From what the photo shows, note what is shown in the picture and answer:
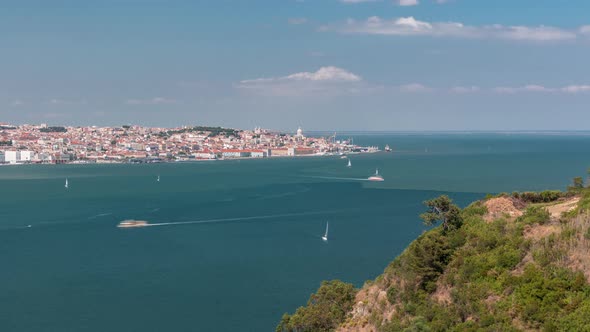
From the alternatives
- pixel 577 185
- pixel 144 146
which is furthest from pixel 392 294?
pixel 144 146

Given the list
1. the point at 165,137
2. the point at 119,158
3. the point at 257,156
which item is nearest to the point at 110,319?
the point at 119,158

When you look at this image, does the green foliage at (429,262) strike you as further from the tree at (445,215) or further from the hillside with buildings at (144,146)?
the hillside with buildings at (144,146)

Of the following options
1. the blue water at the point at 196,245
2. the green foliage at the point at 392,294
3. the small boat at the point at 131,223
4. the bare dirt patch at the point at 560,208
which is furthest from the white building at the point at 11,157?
the bare dirt patch at the point at 560,208

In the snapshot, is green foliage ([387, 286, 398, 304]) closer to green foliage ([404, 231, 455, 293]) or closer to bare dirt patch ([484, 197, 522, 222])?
green foliage ([404, 231, 455, 293])

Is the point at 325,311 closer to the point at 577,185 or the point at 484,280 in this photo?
the point at 484,280

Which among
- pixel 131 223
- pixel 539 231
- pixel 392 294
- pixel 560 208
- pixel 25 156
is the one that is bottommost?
pixel 131 223

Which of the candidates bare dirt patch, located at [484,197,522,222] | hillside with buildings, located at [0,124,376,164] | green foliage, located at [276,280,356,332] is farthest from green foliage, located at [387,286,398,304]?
hillside with buildings, located at [0,124,376,164]

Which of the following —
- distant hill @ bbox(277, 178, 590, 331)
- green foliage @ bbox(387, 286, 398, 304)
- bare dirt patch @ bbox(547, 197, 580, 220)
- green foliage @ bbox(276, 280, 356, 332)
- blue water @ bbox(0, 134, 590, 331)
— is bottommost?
blue water @ bbox(0, 134, 590, 331)
